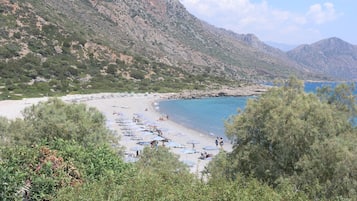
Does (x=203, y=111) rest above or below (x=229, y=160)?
below

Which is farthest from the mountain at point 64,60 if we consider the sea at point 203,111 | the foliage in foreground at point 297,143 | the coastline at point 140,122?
the foliage in foreground at point 297,143

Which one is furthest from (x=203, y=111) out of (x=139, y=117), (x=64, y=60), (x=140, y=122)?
(x=64, y=60)

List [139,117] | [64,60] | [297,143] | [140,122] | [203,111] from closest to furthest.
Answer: [297,143], [140,122], [139,117], [203,111], [64,60]

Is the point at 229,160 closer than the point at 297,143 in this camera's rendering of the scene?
No

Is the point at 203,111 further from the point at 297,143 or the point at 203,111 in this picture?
the point at 297,143

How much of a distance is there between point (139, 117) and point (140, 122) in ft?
19.6

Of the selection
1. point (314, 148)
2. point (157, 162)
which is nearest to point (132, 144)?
point (157, 162)

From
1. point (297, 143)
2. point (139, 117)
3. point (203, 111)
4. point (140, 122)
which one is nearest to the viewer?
point (297, 143)

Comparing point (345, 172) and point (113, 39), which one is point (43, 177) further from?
point (113, 39)

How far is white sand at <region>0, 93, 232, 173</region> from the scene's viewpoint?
41.5 metres

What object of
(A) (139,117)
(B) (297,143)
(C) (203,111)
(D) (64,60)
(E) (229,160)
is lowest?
(C) (203,111)

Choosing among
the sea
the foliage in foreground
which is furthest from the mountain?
the foliage in foreground

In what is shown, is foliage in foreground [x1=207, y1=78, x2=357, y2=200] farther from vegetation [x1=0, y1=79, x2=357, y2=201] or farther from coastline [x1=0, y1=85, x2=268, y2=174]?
coastline [x1=0, y1=85, x2=268, y2=174]

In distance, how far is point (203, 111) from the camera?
84.1 metres
